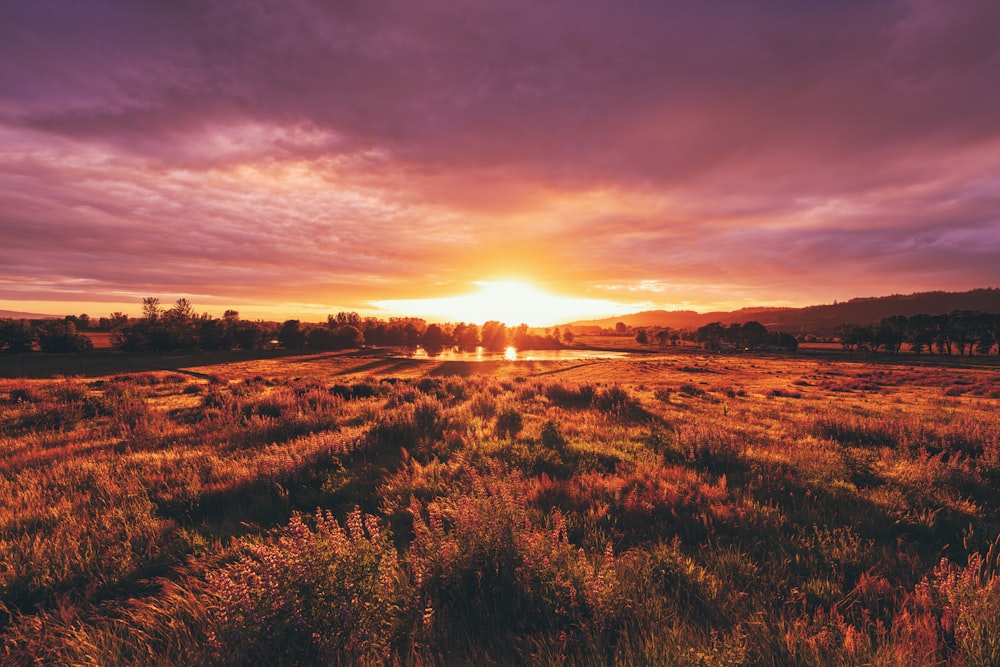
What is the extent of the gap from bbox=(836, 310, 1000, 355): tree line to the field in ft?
480

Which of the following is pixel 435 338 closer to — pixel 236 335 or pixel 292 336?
pixel 292 336

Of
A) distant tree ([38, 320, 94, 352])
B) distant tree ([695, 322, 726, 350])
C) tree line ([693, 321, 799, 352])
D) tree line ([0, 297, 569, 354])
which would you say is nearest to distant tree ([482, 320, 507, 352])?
tree line ([0, 297, 569, 354])

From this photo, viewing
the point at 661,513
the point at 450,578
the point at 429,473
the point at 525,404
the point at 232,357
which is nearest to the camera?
the point at 450,578

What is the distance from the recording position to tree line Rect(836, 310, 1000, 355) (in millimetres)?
102469

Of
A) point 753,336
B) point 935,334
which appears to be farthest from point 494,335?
point 935,334

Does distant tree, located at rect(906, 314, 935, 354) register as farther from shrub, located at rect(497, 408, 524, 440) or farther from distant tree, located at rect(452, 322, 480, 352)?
shrub, located at rect(497, 408, 524, 440)

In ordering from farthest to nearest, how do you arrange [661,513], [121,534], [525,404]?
[525,404] → [661,513] → [121,534]

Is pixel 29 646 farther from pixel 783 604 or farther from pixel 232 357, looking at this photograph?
pixel 232 357

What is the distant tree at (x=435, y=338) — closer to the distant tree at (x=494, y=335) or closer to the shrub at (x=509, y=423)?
the distant tree at (x=494, y=335)

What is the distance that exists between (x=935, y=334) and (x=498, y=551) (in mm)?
165974

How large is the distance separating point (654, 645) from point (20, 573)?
5.86m

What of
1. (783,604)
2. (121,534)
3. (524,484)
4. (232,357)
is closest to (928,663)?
(783,604)

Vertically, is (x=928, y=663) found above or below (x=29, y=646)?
above

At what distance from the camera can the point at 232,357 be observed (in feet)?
273
